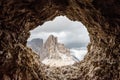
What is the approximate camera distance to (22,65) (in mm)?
12609

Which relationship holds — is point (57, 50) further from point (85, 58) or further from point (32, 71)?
point (32, 71)

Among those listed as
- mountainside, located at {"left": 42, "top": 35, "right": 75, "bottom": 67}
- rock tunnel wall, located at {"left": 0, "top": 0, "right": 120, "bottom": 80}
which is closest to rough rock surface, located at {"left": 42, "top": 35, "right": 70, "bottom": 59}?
mountainside, located at {"left": 42, "top": 35, "right": 75, "bottom": 67}

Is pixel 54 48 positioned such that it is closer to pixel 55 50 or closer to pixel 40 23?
pixel 55 50

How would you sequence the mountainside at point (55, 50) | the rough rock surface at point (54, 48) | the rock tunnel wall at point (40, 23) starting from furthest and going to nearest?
the rough rock surface at point (54, 48) < the mountainside at point (55, 50) < the rock tunnel wall at point (40, 23)

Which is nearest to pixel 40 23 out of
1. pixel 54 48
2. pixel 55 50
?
pixel 55 50

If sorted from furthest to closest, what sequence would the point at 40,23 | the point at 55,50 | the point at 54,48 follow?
1. the point at 54,48
2. the point at 55,50
3. the point at 40,23

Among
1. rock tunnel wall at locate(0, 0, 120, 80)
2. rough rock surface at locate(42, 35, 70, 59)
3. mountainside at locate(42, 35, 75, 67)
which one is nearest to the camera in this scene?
rock tunnel wall at locate(0, 0, 120, 80)

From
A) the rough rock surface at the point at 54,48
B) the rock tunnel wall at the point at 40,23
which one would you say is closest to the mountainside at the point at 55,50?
the rough rock surface at the point at 54,48

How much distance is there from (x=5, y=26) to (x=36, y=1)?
5.15 feet

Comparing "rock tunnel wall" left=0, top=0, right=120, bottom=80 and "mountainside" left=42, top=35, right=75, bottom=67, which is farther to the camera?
"mountainside" left=42, top=35, right=75, bottom=67

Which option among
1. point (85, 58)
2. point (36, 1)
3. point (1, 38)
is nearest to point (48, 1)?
point (36, 1)

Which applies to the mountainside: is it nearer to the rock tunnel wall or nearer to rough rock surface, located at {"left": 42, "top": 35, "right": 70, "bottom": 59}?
rough rock surface, located at {"left": 42, "top": 35, "right": 70, "bottom": 59}

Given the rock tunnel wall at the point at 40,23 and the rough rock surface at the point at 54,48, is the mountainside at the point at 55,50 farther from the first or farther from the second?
the rock tunnel wall at the point at 40,23

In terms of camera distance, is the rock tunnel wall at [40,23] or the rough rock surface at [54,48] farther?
the rough rock surface at [54,48]
